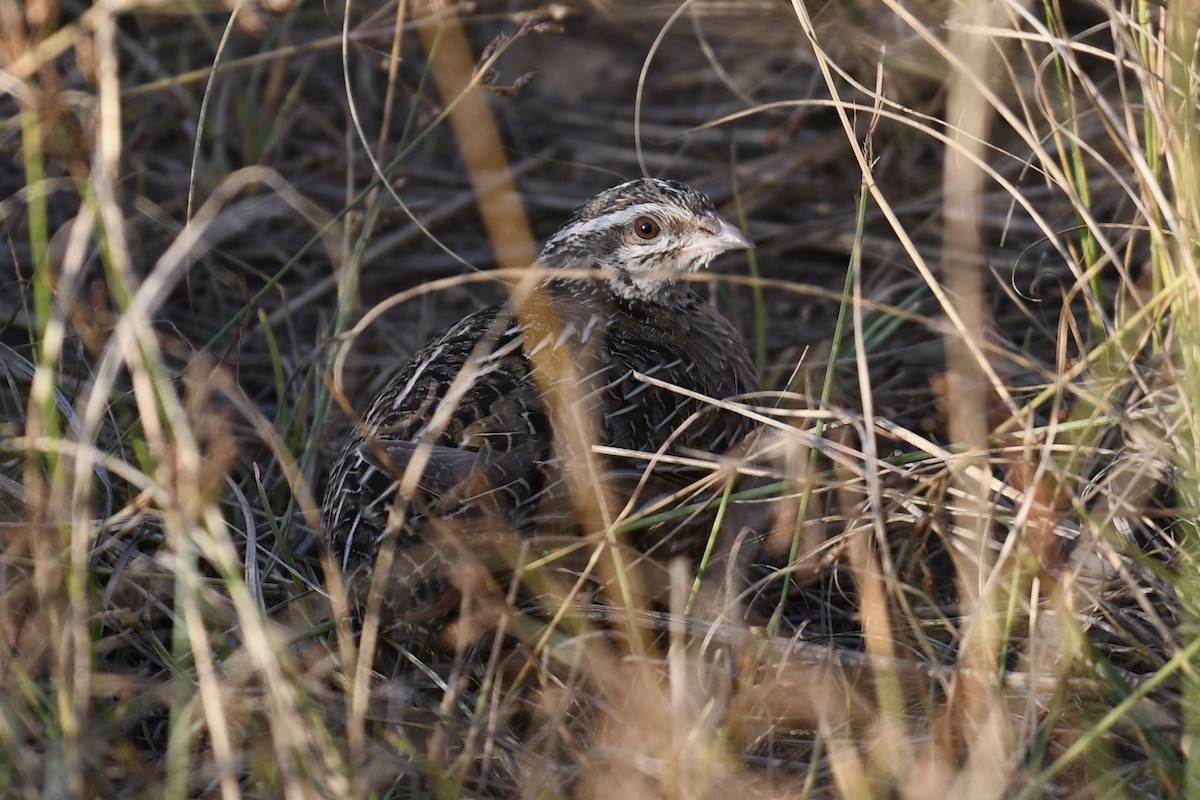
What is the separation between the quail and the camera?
3357 mm

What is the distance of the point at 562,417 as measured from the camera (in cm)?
362

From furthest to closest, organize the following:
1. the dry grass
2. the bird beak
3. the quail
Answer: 1. the bird beak
2. the quail
3. the dry grass

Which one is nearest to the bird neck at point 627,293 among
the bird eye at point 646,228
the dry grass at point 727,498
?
the bird eye at point 646,228

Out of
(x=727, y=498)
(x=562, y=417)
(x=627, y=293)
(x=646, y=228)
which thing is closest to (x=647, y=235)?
(x=646, y=228)

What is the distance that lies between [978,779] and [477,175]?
410 centimetres

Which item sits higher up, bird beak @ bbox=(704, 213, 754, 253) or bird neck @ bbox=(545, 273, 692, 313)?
bird beak @ bbox=(704, 213, 754, 253)

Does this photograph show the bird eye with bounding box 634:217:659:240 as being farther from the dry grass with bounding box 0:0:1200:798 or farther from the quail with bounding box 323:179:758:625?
the dry grass with bounding box 0:0:1200:798

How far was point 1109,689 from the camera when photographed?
2801 millimetres

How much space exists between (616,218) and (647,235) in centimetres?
12

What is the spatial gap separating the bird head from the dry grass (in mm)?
273

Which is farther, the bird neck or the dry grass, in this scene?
the bird neck

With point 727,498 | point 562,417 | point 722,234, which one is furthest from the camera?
point 722,234

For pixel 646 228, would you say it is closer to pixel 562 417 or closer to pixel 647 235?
pixel 647 235

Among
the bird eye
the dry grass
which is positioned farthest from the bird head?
the dry grass
